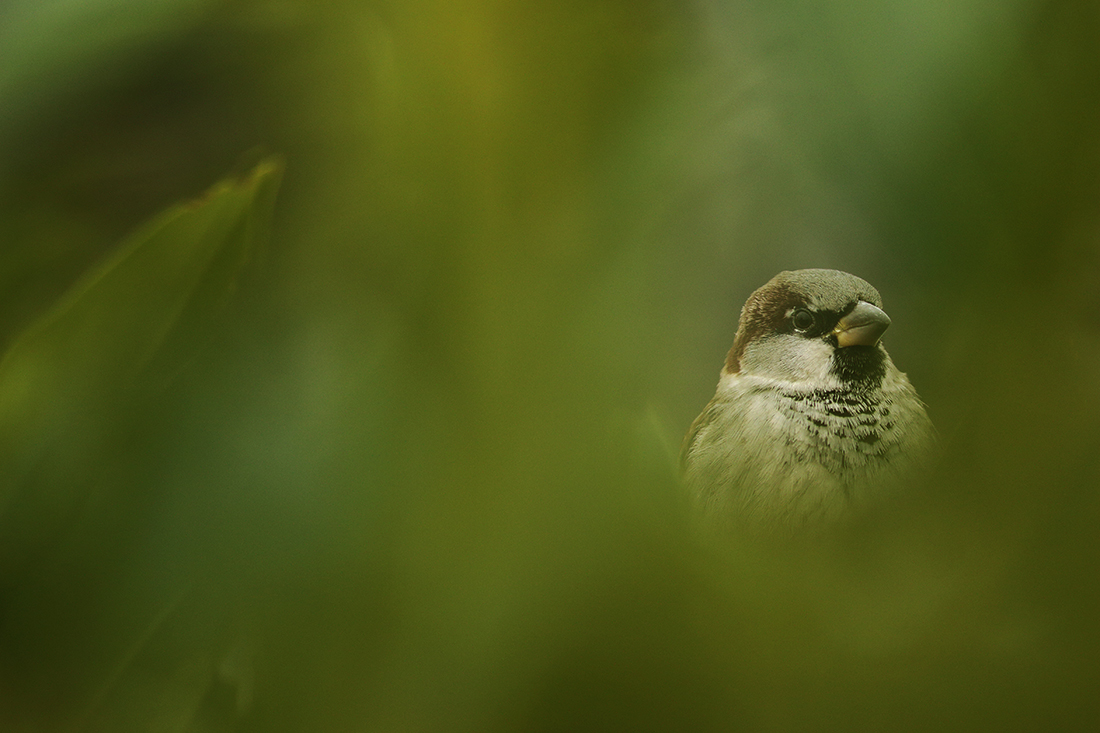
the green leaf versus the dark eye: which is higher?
the dark eye

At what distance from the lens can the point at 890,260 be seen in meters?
0.16

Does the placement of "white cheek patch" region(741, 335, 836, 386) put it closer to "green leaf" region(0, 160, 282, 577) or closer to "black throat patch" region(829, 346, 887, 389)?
"black throat patch" region(829, 346, 887, 389)

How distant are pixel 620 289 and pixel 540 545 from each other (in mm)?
34

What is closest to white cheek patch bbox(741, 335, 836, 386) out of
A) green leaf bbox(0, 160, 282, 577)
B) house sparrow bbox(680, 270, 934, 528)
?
house sparrow bbox(680, 270, 934, 528)

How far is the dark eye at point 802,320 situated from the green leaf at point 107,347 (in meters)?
0.16

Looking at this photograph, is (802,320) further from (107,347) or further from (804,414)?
(107,347)

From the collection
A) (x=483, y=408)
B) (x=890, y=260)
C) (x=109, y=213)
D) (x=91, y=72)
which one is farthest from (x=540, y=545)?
(x=109, y=213)

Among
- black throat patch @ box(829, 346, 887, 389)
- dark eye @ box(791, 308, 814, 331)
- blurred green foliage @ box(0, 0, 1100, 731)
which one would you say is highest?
dark eye @ box(791, 308, 814, 331)

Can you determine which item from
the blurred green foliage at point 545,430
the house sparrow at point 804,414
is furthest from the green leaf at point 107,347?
the house sparrow at point 804,414

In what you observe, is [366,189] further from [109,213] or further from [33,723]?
[109,213]

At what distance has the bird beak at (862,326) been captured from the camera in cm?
18

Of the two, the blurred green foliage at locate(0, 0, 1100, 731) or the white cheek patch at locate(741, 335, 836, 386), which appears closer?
the blurred green foliage at locate(0, 0, 1100, 731)

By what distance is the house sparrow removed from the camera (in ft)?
0.56

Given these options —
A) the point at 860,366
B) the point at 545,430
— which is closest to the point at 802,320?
the point at 860,366
